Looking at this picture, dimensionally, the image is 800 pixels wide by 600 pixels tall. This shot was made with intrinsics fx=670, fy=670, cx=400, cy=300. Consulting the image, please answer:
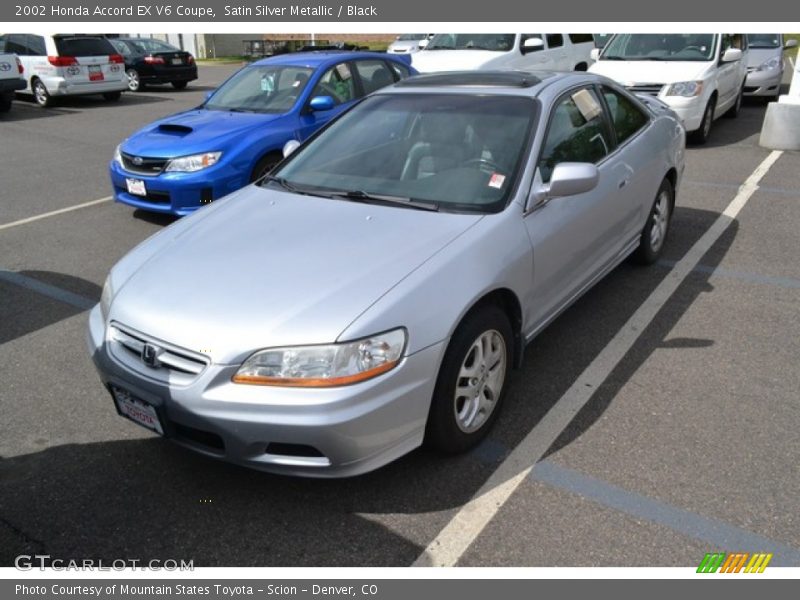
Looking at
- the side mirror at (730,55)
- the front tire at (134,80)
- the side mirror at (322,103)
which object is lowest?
the front tire at (134,80)

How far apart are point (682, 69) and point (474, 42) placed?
3.36 meters

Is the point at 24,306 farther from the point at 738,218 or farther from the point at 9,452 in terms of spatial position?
the point at 738,218

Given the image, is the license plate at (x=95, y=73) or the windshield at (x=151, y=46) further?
the windshield at (x=151, y=46)

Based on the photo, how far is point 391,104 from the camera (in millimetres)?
4102

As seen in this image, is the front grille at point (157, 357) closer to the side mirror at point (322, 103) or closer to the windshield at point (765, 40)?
the side mirror at point (322, 103)

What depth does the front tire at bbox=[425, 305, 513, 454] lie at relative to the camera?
9.25ft

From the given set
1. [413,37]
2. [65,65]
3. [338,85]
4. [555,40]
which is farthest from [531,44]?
[413,37]

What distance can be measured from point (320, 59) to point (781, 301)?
5.17m

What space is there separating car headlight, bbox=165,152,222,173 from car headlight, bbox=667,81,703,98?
6.39 meters

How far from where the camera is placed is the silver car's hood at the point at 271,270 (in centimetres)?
257

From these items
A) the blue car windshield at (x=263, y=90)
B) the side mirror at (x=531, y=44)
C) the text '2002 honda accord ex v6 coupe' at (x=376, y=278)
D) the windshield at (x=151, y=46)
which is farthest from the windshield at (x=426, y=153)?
the windshield at (x=151, y=46)

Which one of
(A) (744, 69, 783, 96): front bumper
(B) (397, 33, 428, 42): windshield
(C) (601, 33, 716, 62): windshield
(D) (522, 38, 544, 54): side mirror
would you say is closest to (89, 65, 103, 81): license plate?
(B) (397, 33, 428, 42): windshield

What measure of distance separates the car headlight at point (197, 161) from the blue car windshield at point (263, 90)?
105 centimetres

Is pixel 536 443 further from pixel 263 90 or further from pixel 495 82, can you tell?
pixel 263 90
